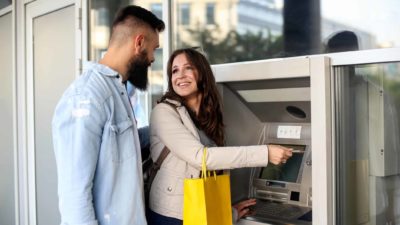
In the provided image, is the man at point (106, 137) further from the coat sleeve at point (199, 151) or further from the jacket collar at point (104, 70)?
the coat sleeve at point (199, 151)

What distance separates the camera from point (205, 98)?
1.82 metres

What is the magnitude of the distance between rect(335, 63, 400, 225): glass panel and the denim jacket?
790 millimetres

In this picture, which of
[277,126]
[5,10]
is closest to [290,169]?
[277,126]

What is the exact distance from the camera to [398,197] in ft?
5.63

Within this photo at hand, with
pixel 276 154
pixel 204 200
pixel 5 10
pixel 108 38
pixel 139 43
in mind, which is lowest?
pixel 204 200

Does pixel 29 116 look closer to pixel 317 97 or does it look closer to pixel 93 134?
pixel 93 134

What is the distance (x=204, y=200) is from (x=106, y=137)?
1.38 ft

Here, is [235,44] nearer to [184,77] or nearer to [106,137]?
[184,77]

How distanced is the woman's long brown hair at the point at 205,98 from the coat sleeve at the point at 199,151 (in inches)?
5.8

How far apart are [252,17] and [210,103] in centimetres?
87

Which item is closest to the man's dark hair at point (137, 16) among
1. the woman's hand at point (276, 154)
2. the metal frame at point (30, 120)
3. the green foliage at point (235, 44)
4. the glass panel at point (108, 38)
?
the woman's hand at point (276, 154)

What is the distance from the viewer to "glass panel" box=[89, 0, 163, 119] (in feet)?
9.54

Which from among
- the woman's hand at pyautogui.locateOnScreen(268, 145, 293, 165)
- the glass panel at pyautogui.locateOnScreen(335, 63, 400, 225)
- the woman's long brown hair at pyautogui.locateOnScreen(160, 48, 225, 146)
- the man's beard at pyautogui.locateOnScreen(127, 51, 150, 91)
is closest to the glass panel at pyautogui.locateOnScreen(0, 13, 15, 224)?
the man's beard at pyautogui.locateOnScreen(127, 51, 150, 91)

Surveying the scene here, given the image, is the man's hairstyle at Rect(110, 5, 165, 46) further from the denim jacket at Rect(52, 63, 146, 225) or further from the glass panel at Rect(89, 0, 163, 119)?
the glass panel at Rect(89, 0, 163, 119)
